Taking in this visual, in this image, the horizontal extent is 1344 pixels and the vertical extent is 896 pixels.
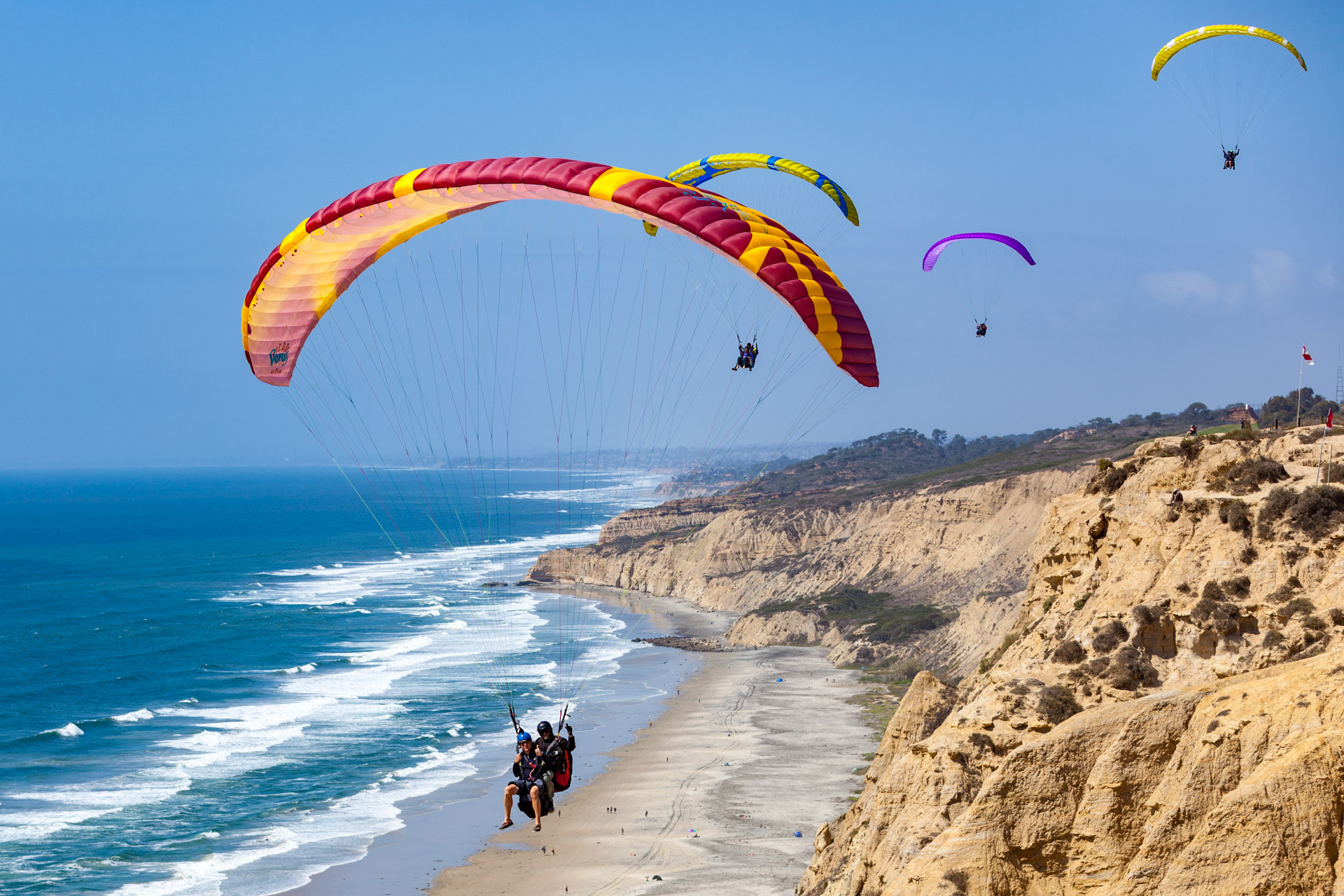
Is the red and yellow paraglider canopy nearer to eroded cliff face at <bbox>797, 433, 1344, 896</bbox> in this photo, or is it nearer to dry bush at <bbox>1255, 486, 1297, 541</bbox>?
eroded cliff face at <bbox>797, 433, 1344, 896</bbox>

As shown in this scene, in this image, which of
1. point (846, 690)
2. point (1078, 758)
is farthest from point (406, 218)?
point (846, 690)

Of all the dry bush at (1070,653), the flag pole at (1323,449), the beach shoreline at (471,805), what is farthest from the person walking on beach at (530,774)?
the beach shoreline at (471,805)

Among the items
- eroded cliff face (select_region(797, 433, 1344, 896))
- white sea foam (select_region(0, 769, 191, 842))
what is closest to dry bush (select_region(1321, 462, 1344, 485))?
eroded cliff face (select_region(797, 433, 1344, 896))

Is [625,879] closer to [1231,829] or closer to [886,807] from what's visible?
[886,807]

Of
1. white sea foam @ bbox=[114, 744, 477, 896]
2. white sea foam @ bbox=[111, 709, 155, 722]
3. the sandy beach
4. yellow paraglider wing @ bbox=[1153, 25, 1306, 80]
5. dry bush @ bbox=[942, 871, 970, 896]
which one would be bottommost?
the sandy beach

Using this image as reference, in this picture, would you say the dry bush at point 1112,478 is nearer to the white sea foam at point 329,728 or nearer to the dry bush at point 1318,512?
the dry bush at point 1318,512
